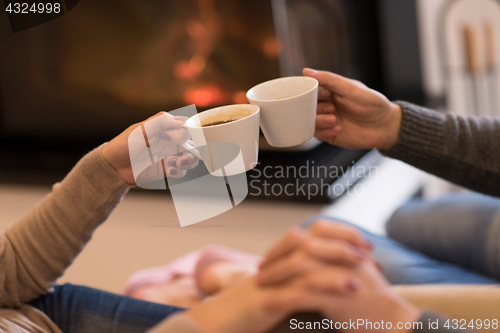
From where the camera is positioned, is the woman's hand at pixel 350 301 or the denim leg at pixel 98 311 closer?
the woman's hand at pixel 350 301

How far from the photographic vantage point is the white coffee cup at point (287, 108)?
44cm

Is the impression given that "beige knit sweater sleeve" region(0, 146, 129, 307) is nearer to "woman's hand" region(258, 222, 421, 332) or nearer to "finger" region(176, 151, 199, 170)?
"finger" region(176, 151, 199, 170)

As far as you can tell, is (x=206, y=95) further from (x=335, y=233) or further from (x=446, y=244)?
(x=335, y=233)

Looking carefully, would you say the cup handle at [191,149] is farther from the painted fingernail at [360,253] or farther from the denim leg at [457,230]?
the denim leg at [457,230]

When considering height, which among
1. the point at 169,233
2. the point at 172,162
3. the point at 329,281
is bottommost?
the point at 169,233

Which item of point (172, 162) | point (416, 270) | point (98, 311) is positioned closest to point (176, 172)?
point (172, 162)

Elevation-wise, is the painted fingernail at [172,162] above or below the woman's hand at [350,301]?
above

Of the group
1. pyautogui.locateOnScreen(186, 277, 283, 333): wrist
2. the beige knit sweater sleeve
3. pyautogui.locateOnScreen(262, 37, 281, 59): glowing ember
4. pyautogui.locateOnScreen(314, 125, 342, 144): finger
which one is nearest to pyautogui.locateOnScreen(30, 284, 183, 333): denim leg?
the beige knit sweater sleeve

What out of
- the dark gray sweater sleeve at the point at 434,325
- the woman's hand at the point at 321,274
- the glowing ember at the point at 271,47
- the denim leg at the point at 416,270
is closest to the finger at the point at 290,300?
the woman's hand at the point at 321,274

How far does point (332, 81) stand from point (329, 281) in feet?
0.85

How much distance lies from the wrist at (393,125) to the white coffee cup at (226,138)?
239 millimetres

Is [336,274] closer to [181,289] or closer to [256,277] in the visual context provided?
[256,277]

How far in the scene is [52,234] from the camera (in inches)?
21.5

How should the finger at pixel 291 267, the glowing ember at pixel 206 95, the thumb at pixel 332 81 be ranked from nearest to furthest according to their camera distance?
1. the finger at pixel 291 267
2. the thumb at pixel 332 81
3. the glowing ember at pixel 206 95
